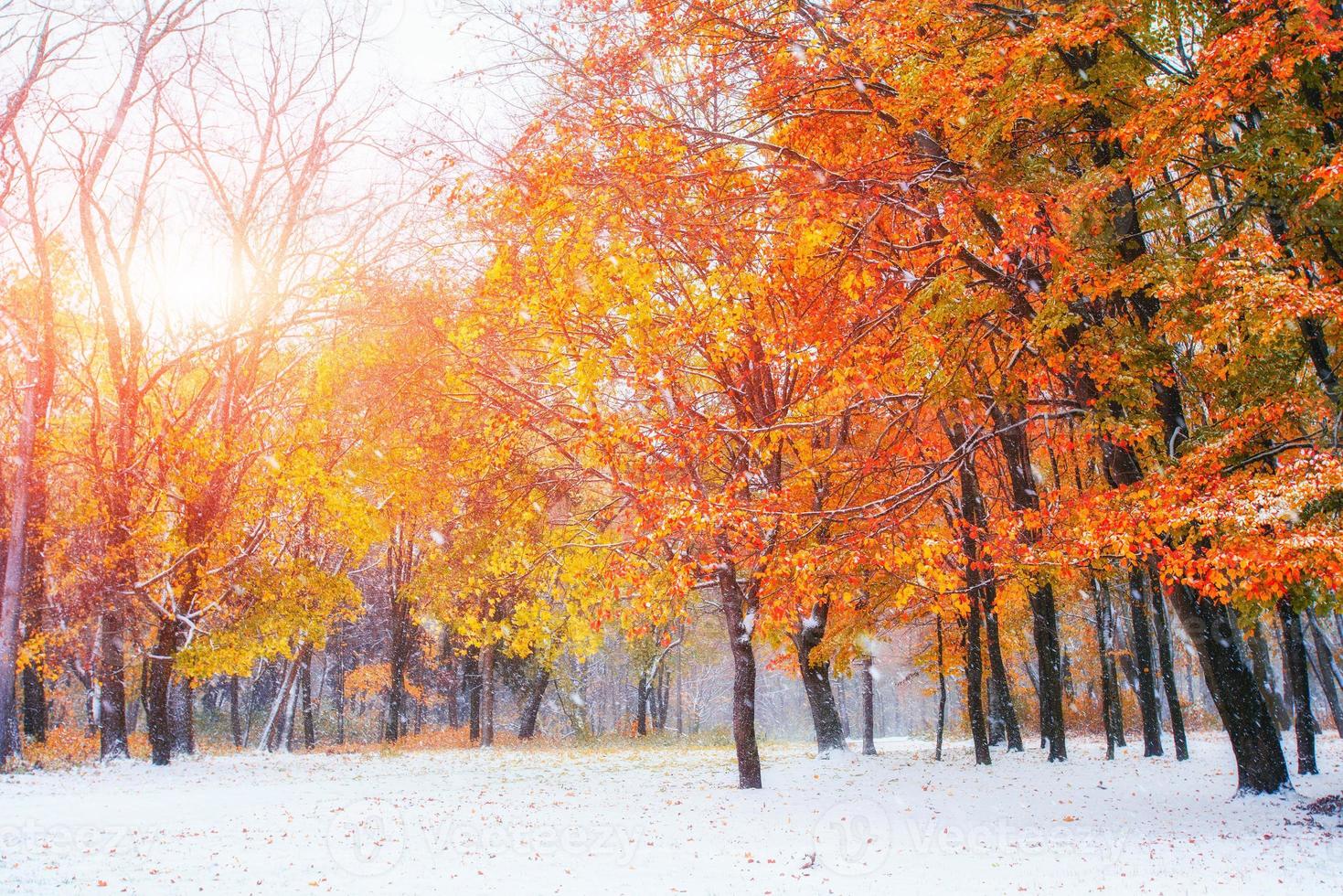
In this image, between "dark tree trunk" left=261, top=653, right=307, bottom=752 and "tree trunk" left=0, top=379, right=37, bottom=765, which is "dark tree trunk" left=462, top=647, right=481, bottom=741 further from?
"tree trunk" left=0, top=379, right=37, bottom=765

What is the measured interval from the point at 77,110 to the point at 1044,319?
1941 centimetres

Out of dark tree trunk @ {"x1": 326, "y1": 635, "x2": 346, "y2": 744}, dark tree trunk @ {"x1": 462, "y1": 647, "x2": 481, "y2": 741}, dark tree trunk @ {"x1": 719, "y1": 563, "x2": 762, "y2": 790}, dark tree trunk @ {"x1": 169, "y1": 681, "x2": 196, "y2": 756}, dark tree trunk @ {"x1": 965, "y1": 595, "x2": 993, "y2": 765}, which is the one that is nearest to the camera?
dark tree trunk @ {"x1": 719, "y1": 563, "x2": 762, "y2": 790}

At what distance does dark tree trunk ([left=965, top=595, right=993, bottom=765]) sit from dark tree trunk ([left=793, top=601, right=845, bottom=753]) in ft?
10.3

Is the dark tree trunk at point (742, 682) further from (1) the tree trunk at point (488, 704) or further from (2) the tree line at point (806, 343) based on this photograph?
(1) the tree trunk at point (488, 704)

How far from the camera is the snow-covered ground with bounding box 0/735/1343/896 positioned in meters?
7.14

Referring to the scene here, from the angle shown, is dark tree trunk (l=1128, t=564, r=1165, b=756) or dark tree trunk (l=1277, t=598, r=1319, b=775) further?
dark tree trunk (l=1128, t=564, r=1165, b=756)

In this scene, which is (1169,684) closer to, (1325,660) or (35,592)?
(1325,660)

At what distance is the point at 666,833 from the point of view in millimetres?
9711

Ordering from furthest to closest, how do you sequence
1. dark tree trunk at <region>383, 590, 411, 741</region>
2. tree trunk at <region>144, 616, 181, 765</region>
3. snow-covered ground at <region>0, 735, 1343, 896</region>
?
dark tree trunk at <region>383, 590, 411, 741</region>
tree trunk at <region>144, 616, 181, 765</region>
snow-covered ground at <region>0, 735, 1343, 896</region>

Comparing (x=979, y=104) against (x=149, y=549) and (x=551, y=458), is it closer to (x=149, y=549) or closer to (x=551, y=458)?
(x=551, y=458)

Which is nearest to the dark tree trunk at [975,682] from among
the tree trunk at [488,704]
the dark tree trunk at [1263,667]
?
the dark tree trunk at [1263,667]

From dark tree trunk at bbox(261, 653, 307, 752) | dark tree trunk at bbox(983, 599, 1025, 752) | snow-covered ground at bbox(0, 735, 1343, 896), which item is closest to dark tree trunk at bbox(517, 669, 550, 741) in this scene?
dark tree trunk at bbox(261, 653, 307, 752)

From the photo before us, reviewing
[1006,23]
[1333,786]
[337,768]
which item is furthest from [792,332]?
[337,768]

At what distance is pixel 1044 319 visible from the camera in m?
7.88
